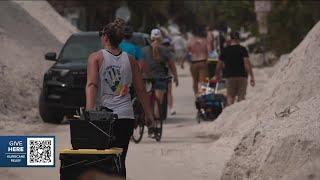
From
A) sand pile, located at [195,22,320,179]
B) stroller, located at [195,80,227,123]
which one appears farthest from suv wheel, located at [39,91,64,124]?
sand pile, located at [195,22,320,179]

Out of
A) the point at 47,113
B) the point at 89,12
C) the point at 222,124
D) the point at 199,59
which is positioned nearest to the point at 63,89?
the point at 47,113

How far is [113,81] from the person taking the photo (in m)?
8.52

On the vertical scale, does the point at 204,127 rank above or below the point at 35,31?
below

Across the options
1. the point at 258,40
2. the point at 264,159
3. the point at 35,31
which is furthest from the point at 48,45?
the point at 258,40

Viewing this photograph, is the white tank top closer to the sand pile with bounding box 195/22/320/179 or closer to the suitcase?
the suitcase

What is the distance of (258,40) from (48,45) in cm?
2067

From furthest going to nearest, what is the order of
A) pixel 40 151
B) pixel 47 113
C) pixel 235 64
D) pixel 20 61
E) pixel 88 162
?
pixel 20 61 → pixel 47 113 → pixel 235 64 → pixel 40 151 → pixel 88 162

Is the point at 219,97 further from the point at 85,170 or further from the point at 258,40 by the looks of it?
the point at 258,40

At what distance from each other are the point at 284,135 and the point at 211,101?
9093 mm

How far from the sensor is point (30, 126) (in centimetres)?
1739

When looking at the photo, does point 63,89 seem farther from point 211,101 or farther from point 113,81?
point 113,81

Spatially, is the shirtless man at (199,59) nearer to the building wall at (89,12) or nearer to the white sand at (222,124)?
the white sand at (222,124)
